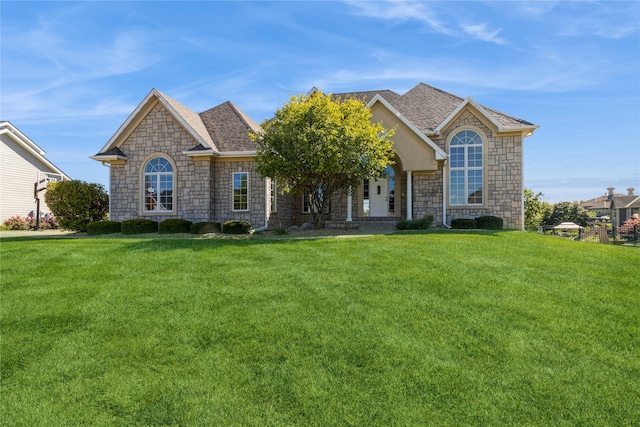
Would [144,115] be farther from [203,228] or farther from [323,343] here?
[323,343]

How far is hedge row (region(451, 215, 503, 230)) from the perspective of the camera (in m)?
18.4

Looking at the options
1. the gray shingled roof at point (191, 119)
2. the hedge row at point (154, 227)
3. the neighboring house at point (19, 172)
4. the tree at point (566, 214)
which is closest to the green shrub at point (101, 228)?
the hedge row at point (154, 227)

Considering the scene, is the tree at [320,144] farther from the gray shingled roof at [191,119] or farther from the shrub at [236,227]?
the gray shingled roof at [191,119]

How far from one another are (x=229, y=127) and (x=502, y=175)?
13442 mm

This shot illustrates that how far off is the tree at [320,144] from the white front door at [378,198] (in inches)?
159

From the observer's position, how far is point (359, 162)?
52.4ft

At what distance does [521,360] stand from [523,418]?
1.11 meters

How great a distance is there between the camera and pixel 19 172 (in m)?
28.8

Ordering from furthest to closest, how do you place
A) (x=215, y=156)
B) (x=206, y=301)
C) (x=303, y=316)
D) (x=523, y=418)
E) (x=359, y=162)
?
1. (x=215, y=156)
2. (x=359, y=162)
3. (x=206, y=301)
4. (x=303, y=316)
5. (x=523, y=418)

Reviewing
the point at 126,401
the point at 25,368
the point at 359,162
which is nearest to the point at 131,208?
the point at 359,162

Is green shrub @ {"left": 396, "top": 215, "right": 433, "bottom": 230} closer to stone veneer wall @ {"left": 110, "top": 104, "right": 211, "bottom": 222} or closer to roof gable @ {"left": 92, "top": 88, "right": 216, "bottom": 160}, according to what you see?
stone veneer wall @ {"left": 110, "top": 104, "right": 211, "bottom": 222}

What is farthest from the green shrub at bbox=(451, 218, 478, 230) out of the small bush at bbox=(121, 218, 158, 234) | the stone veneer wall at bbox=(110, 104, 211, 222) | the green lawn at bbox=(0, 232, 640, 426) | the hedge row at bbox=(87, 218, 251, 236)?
the small bush at bbox=(121, 218, 158, 234)

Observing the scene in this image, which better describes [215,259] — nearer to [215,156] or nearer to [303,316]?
[303,316]

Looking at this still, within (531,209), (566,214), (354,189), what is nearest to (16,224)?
(354,189)
